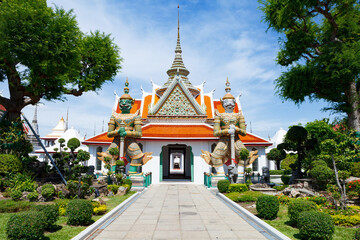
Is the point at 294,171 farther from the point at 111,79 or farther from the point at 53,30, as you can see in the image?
the point at 53,30

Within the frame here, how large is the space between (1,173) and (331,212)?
14506mm

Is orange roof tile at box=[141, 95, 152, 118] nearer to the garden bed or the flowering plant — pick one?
the garden bed

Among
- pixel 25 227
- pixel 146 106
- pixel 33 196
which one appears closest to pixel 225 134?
pixel 33 196

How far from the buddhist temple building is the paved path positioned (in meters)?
9.30

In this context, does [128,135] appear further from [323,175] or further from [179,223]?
[323,175]

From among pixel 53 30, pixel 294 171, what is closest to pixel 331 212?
pixel 294 171

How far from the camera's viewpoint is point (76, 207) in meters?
6.87

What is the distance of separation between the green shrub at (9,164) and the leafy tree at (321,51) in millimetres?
16217

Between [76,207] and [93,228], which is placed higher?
A: [76,207]

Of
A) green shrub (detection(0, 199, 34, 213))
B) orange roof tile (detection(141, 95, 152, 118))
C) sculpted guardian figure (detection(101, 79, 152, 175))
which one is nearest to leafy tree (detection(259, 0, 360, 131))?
sculpted guardian figure (detection(101, 79, 152, 175))

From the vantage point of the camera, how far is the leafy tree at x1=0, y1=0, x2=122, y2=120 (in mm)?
10969

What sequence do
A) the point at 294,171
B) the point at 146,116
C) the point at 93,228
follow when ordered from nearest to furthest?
the point at 93,228 → the point at 294,171 → the point at 146,116

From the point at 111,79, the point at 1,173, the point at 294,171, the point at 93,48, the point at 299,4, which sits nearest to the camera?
the point at 1,173

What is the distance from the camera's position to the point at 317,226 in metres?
5.50
